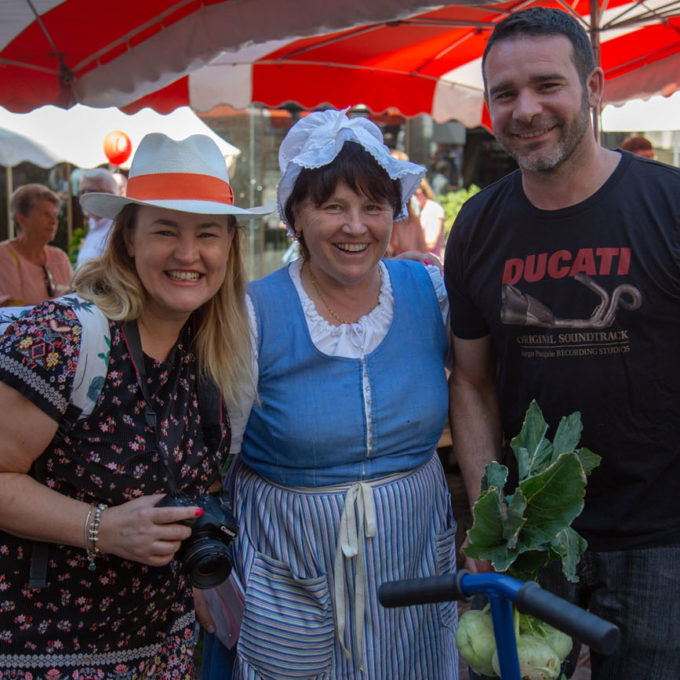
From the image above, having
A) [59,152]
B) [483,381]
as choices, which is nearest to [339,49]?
[59,152]

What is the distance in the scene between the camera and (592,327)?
6.07 ft

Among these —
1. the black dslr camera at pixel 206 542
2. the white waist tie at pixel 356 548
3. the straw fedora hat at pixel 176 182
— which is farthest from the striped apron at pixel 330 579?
the straw fedora hat at pixel 176 182

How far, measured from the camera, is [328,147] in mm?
2119

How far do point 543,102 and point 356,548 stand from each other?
126 centimetres

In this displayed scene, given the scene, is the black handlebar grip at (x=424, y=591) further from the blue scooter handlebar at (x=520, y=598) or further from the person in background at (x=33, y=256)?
the person in background at (x=33, y=256)

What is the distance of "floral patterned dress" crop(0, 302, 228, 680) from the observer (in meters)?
1.59

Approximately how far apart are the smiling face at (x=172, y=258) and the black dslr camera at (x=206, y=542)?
17.7 inches

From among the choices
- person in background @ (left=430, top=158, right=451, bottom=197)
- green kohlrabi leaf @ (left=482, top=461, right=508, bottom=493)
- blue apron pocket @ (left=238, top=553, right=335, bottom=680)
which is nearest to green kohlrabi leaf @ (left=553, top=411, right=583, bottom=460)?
green kohlrabi leaf @ (left=482, top=461, right=508, bottom=493)

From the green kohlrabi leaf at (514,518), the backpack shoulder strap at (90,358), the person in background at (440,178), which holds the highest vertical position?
the person in background at (440,178)

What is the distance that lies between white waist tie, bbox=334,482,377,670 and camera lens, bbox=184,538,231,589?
0.41 metres

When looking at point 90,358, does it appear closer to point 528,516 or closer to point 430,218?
point 528,516

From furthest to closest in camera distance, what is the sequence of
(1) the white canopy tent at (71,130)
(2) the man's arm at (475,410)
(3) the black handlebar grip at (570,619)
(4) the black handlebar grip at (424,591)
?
1. (1) the white canopy tent at (71,130)
2. (2) the man's arm at (475,410)
3. (4) the black handlebar grip at (424,591)
4. (3) the black handlebar grip at (570,619)

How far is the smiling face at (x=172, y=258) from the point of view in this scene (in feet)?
5.79

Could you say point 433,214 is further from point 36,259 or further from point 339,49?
point 36,259
